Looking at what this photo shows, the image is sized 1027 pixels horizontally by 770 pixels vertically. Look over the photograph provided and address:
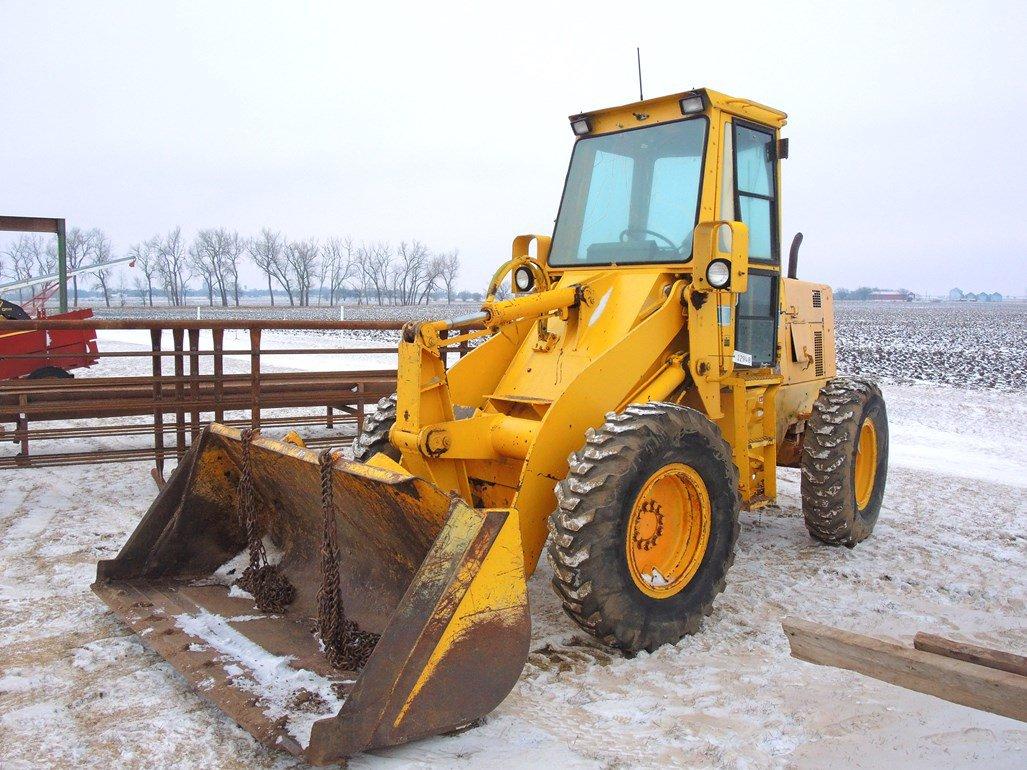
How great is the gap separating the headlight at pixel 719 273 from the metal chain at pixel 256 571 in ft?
9.07

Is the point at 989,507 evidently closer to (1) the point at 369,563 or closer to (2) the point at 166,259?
(1) the point at 369,563

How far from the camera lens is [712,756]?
3.30 meters

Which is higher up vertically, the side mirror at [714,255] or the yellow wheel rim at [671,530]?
the side mirror at [714,255]

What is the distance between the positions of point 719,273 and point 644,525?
1534 millimetres

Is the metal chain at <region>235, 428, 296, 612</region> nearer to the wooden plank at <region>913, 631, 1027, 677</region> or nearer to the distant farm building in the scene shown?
the wooden plank at <region>913, 631, 1027, 677</region>

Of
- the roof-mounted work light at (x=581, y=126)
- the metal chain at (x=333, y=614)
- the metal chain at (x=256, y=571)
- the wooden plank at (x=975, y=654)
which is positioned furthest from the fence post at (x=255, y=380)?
the wooden plank at (x=975, y=654)

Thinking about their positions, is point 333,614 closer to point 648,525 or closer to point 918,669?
point 648,525

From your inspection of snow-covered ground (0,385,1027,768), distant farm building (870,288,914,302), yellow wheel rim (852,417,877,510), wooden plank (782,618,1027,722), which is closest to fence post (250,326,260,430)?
snow-covered ground (0,385,1027,768)

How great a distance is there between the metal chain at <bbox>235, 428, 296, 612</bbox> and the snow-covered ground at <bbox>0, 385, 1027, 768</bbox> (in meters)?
0.61

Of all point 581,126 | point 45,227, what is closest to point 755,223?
point 581,126

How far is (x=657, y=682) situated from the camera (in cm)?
394

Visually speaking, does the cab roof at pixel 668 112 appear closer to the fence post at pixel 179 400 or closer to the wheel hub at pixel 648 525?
the wheel hub at pixel 648 525

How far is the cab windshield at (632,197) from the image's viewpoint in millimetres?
5289

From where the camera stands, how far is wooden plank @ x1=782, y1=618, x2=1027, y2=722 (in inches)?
95.5
